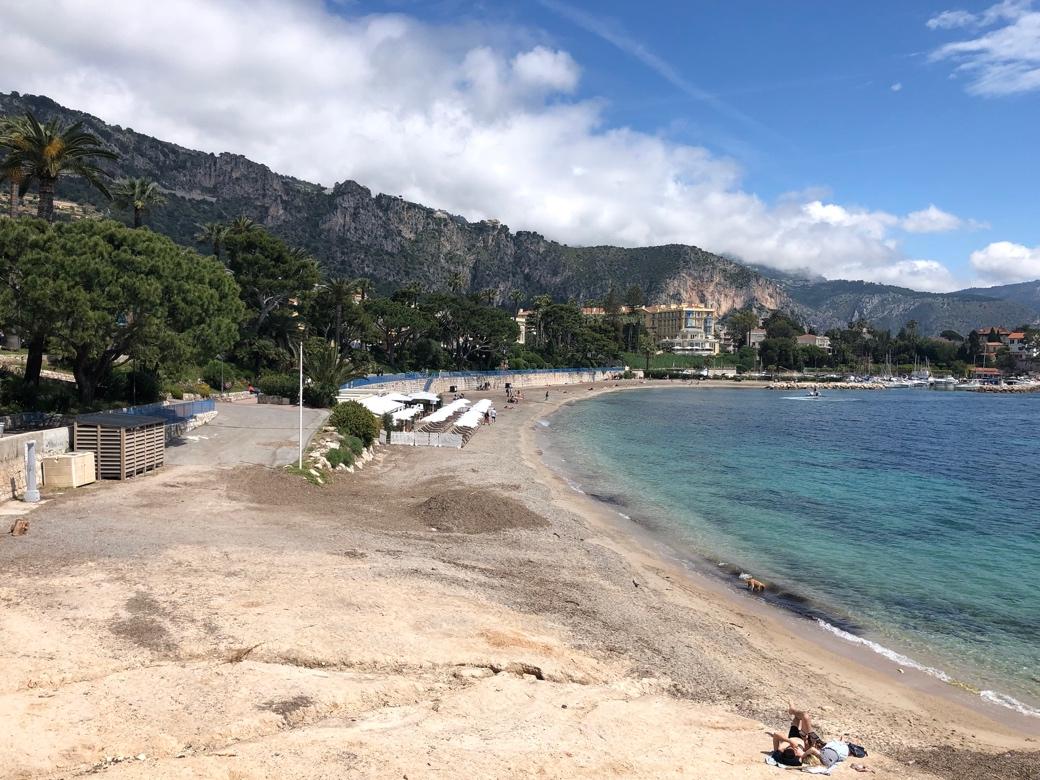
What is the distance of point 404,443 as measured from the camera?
131ft

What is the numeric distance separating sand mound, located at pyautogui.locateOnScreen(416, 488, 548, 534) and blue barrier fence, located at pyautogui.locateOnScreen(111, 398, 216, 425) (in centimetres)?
1179

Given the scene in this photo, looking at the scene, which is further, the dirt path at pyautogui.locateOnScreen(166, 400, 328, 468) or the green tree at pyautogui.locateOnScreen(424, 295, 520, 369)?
the green tree at pyautogui.locateOnScreen(424, 295, 520, 369)

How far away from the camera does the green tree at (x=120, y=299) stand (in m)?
24.4

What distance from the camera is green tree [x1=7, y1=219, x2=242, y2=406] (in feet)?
80.0

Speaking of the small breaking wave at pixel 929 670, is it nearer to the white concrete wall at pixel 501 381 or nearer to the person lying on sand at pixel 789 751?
the person lying on sand at pixel 789 751

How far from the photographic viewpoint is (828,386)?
15288cm

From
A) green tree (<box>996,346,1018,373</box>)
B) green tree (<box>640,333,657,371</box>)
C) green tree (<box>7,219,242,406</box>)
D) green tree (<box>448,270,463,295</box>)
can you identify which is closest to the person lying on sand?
green tree (<box>7,219,242,406</box>)

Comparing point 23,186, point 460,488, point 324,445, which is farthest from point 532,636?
point 23,186

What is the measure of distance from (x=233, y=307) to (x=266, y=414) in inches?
328

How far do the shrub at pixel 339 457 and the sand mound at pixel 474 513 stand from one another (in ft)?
19.5

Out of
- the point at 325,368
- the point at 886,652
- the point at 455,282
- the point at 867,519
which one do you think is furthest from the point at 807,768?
the point at 455,282

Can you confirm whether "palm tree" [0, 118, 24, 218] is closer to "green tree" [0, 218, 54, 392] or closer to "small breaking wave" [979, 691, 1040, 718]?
"green tree" [0, 218, 54, 392]

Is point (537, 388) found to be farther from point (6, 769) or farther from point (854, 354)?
point (854, 354)

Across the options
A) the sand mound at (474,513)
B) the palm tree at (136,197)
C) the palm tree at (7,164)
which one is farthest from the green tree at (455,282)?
the sand mound at (474,513)
